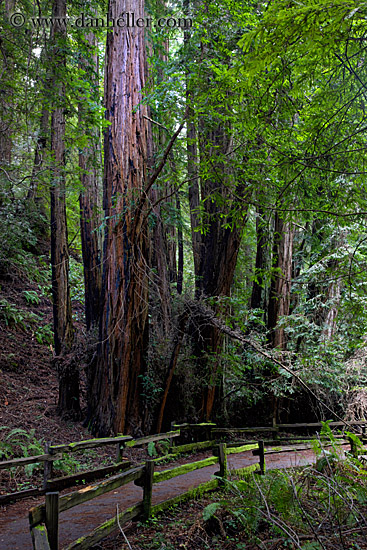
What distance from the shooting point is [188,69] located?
8.02 metres

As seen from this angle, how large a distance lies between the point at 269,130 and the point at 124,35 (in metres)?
5.36

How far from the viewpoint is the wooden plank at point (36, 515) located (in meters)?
3.58

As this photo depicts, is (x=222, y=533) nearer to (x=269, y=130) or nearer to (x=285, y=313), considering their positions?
(x=269, y=130)

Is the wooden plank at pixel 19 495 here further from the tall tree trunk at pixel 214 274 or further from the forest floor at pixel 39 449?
the tall tree trunk at pixel 214 274

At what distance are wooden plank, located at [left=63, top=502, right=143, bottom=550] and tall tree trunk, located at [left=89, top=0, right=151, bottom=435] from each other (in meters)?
4.23

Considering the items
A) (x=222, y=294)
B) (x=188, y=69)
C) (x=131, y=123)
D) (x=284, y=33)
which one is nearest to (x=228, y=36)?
(x=188, y=69)

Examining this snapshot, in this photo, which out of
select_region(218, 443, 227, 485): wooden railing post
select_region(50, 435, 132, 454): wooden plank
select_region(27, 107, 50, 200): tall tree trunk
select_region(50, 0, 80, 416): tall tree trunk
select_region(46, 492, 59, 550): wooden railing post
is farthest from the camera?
select_region(50, 0, 80, 416): tall tree trunk

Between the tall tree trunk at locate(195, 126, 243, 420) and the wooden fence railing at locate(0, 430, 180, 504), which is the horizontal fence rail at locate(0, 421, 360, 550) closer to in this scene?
the wooden fence railing at locate(0, 430, 180, 504)

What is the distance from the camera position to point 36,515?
12.0ft

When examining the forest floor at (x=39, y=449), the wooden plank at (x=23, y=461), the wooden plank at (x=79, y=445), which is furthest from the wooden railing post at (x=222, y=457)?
the wooden plank at (x=23, y=461)

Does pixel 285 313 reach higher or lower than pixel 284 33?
lower

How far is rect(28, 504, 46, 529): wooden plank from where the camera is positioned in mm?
3582

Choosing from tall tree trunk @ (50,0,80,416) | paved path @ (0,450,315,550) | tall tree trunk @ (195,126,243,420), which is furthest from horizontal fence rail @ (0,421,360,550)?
tall tree trunk @ (50,0,80,416)

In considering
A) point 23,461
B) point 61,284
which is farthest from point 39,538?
point 61,284
